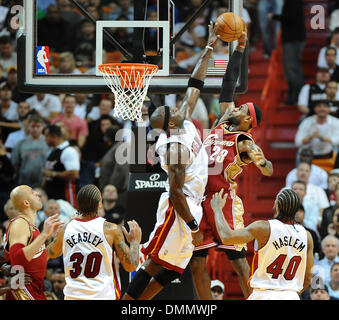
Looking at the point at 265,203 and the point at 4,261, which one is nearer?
the point at 4,261

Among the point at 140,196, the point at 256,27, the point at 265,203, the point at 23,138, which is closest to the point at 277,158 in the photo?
the point at 265,203

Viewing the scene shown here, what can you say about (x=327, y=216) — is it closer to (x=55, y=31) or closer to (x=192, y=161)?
(x=192, y=161)

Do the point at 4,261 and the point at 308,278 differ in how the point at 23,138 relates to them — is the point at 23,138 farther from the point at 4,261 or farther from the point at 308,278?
the point at 308,278

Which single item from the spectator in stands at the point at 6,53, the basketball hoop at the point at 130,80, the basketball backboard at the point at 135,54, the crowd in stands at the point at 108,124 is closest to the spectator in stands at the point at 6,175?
the crowd in stands at the point at 108,124

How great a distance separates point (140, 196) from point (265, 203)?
370 cm

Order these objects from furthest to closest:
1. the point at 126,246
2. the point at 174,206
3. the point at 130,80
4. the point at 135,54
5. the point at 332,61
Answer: the point at 332,61
the point at 135,54
the point at 130,80
the point at 174,206
the point at 126,246

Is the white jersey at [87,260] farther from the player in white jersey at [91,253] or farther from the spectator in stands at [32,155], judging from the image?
the spectator in stands at [32,155]

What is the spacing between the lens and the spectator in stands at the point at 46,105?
12930 mm

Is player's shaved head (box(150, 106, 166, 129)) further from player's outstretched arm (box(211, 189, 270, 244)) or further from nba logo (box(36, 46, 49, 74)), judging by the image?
nba logo (box(36, 46, 49, 74))

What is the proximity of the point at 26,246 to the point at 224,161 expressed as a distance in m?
1.96

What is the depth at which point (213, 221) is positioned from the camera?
7.87 metres

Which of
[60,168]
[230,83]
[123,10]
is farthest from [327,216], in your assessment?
[123,10]

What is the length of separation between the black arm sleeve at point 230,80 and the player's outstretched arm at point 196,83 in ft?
0.99

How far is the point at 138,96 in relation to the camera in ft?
28.7
